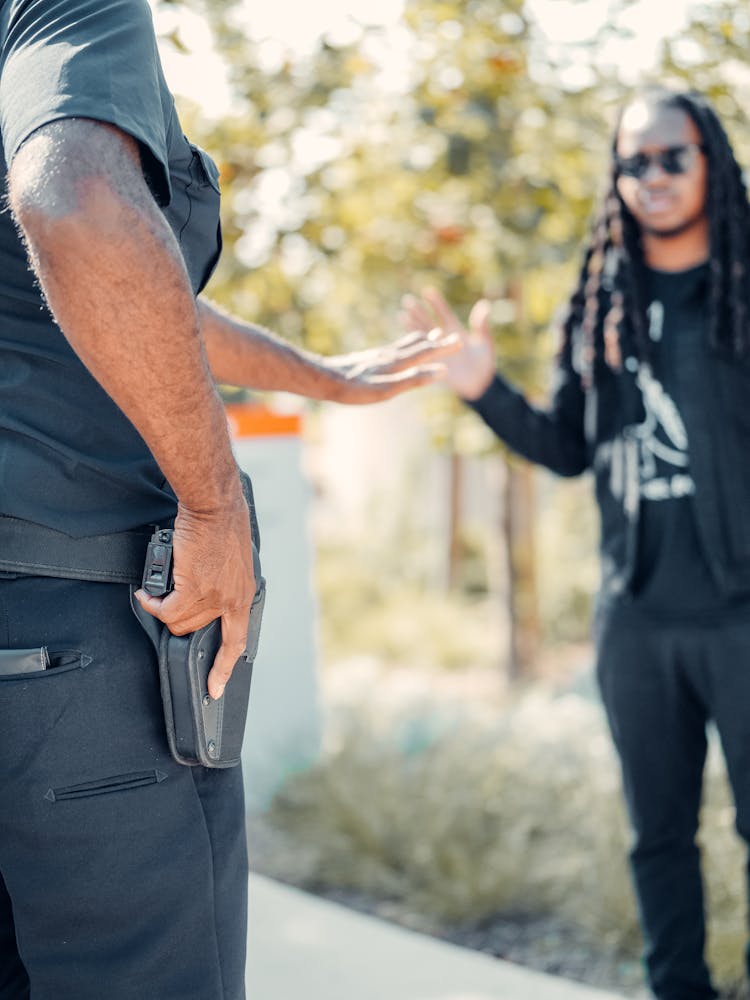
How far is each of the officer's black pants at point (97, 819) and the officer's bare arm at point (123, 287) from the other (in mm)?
152

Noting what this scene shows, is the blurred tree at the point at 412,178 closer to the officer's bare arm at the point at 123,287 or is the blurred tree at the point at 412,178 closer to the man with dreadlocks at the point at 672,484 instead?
the man with dreadlocks at the point at 672,484

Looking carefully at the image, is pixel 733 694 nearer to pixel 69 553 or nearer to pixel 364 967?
pixel 364 967

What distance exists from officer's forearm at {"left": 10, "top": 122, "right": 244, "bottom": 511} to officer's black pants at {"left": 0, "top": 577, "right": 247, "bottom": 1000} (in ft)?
0.77

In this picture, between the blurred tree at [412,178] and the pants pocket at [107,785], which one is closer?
the pants pocket at [107,785]

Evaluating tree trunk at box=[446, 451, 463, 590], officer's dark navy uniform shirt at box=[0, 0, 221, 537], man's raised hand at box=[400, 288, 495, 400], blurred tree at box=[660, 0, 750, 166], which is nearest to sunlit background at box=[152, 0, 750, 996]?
blurred tree at box=[660, 0, 750, 166]

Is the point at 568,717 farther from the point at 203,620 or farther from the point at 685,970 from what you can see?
the point at 203,620

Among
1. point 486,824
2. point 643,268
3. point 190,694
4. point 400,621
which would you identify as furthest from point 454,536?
point 190,694

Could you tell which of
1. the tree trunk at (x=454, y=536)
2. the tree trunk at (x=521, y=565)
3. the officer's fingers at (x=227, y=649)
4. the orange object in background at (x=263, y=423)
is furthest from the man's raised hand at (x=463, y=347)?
the tree trunk at (x=454, y=536)

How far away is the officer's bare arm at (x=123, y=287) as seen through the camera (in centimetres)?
117

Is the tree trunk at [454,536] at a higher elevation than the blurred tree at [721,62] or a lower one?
lower

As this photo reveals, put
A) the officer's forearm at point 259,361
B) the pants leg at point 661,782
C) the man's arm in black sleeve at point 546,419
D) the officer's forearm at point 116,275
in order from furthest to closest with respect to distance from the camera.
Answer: the man's arm in black sleeve at point 546,419 < the pants leg at point 661,782 < the officer's forearm at point 259,361 < the officer's forearm at point 116,275

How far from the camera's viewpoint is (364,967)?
284 centimetres

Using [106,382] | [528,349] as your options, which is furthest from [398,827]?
[106,382]

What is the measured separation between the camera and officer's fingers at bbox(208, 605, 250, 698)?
1396mm
